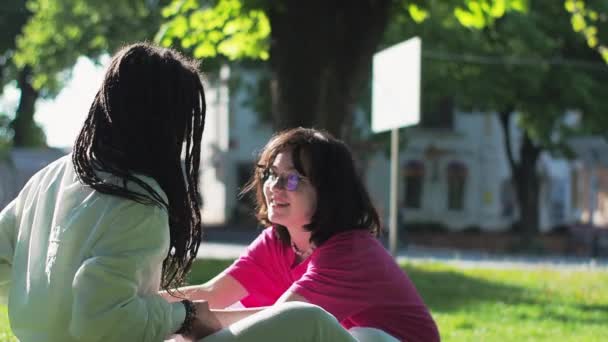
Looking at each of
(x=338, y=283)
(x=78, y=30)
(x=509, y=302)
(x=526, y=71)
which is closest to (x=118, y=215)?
(x=338, y=283)

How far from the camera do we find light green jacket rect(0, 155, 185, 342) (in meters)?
2.66

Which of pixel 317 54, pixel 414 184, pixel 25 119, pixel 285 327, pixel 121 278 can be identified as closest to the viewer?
pixel 121 278

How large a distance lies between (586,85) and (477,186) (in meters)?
16.2

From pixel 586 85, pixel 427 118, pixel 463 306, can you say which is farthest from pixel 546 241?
pixel 463 306

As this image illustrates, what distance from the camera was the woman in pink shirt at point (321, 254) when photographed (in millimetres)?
3680

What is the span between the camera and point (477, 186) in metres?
43.5

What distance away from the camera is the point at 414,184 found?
141 feet

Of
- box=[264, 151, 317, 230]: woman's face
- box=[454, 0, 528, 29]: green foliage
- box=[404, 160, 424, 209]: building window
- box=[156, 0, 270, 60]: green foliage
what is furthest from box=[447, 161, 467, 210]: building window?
box=[264, 151, 317, 230]: woman's face

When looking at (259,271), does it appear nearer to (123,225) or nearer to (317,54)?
(123,225)

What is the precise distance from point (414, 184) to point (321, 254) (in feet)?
129

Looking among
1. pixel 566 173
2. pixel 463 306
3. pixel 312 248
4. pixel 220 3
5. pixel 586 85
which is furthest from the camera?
pixel 566 173

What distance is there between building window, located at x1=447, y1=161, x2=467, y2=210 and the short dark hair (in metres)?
39.5

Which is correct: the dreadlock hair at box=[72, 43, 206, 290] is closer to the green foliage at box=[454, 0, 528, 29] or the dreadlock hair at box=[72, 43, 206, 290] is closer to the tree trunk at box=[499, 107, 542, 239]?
the green foliage at box=[454, 0, 528, 29]

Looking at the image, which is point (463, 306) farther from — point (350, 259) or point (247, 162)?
point (247, 162)
